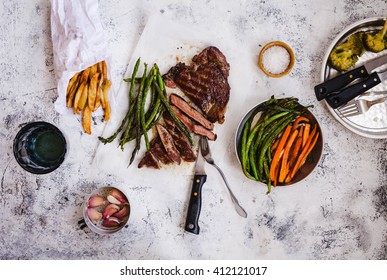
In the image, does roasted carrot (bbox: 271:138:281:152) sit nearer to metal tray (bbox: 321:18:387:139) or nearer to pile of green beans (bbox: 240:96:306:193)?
pile of green beans (bbox: 240:96:306:193)

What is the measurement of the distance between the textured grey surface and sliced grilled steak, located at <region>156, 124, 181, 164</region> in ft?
0.59

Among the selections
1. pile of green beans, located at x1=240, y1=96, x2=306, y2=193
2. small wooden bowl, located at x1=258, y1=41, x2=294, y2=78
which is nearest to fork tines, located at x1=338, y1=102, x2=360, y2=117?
pile of green beans, located at x1=240, y1=96, x2=306, y2=193

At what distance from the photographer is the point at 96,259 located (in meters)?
2.54

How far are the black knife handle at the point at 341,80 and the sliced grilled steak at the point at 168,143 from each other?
33.0 inches

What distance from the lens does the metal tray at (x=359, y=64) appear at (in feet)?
7.77

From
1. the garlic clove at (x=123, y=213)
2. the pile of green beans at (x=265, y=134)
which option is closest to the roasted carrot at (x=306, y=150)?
the pile of green beans at (x=265, y=134)

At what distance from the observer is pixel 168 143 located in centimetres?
243

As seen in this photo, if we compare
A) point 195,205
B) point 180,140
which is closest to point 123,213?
point 195,205

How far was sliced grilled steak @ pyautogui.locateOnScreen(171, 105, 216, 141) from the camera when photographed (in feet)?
7.95

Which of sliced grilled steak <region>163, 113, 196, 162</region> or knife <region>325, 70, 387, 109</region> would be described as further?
sliced grilled steak <region>163, 113, 196, 162</region>

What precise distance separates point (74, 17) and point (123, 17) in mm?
280

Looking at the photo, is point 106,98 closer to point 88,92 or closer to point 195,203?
point 88,92

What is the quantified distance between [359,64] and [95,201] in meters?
1.64

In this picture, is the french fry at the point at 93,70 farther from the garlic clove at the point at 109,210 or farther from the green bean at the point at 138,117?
the garlic clove at the point at 109,210
